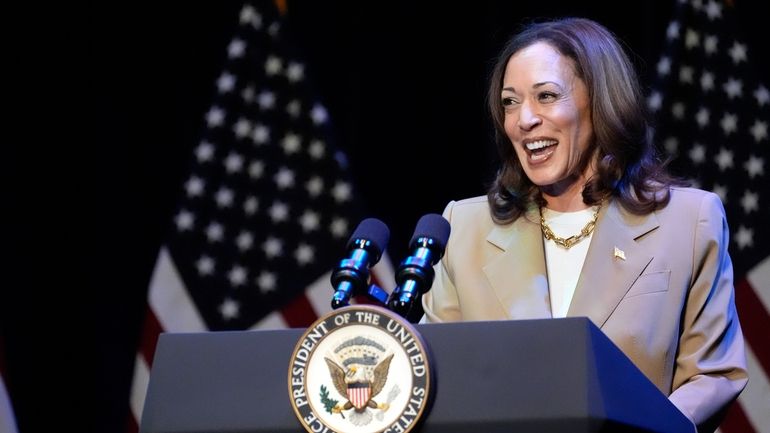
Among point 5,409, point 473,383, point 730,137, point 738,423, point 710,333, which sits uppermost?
point 473,383

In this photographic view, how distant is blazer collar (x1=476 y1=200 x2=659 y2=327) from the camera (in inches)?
75.1

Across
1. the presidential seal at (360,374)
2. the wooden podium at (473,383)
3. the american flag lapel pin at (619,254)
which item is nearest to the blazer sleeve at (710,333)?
the american flag lapel pin at (619,254)

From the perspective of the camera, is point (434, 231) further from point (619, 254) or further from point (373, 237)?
point (619, 254)

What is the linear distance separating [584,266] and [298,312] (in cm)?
179

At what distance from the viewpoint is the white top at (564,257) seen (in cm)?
206

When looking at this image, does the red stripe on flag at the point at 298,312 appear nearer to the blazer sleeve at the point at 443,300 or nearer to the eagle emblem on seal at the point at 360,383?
the blazer sleeve at the point at 443,300

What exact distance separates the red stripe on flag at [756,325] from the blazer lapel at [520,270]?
1358 mm

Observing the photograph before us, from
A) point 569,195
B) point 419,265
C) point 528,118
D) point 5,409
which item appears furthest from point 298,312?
point 419,265

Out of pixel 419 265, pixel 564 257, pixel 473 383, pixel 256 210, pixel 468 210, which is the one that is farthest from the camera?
pixel 256 210

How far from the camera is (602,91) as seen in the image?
2.12 meters

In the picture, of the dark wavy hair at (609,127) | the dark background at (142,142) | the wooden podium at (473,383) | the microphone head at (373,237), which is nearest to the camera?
the wooden podium at (473,383)

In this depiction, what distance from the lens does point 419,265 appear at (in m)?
1.48

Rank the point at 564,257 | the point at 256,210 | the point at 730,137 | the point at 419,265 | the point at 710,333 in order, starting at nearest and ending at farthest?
the point at 419,265
the point at 710,333
the point at 564,257
the point at 730,137
the point at 256,210

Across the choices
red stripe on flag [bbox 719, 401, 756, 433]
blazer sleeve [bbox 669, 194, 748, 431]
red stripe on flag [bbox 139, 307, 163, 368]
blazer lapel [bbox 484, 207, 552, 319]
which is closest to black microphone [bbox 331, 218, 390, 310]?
blazer lapel [bbox 484, 207, 552, 319]
